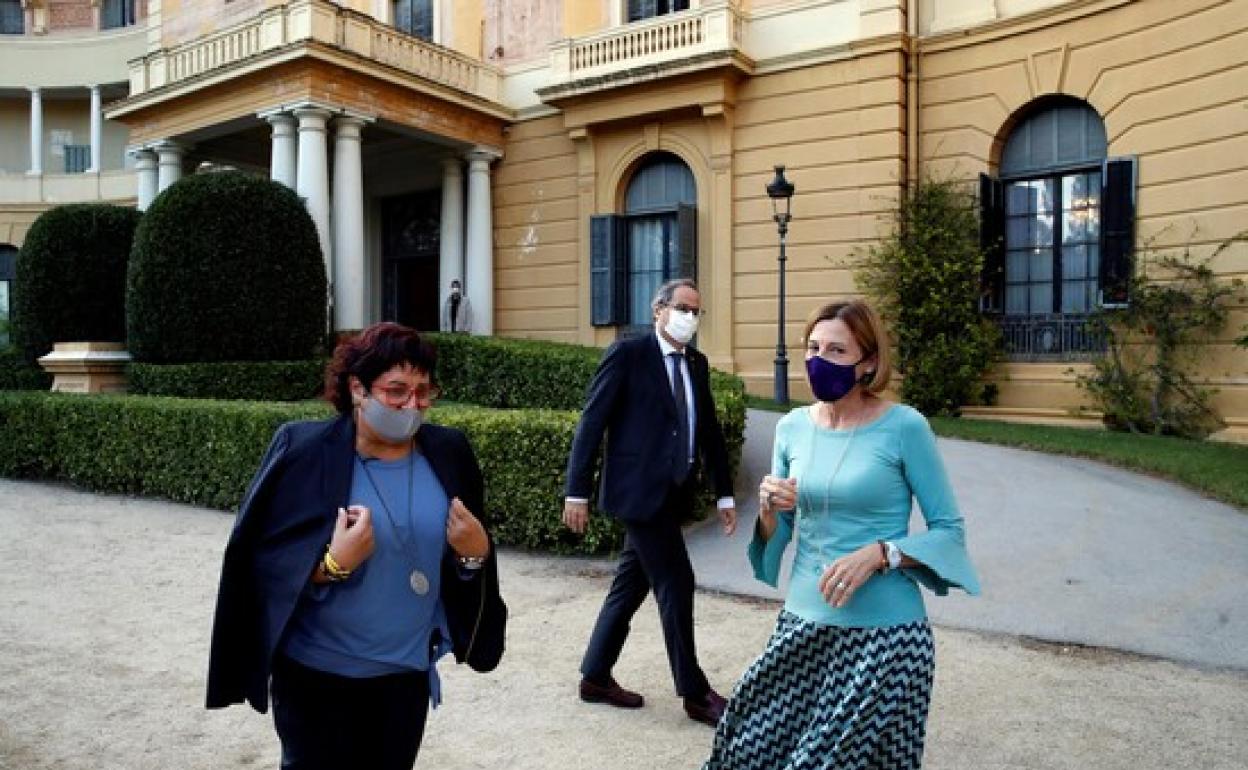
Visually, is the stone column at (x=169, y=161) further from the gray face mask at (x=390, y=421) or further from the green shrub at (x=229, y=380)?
the gray face mask at (x=390, y=421)

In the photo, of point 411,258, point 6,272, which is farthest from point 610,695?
point 6,272

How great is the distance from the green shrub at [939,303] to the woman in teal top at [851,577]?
1206 cm

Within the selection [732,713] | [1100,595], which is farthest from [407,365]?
[1100,595]

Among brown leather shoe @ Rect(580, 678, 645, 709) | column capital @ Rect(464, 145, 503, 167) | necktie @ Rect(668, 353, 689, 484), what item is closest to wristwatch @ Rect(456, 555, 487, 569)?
necktie @ Rect(668, 353, 689, 484)

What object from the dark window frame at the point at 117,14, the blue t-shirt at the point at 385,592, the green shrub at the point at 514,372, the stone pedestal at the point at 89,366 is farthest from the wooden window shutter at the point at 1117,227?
the dark window frame at the point at 117,14

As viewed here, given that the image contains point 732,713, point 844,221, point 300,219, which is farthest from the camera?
point 844,221

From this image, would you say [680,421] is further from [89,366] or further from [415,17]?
[415,17]

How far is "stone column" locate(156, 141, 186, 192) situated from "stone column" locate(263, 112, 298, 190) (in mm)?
3715

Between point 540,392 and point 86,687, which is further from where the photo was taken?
point 540,392

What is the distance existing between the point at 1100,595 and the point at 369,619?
529 centimetres

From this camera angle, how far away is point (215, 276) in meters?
13.8

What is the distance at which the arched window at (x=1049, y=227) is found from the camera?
14180 mm

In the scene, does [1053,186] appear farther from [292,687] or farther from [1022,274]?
[292,687]

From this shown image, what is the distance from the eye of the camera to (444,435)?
2.59m
